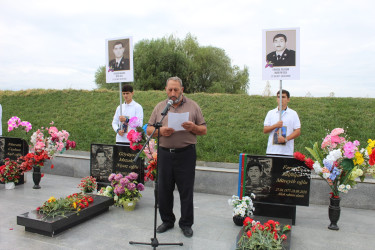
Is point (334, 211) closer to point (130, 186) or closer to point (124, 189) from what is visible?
point (130, 186)

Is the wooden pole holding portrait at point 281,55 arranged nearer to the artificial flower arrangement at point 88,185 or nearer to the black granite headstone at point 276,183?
the black granite headstone at point 276,183

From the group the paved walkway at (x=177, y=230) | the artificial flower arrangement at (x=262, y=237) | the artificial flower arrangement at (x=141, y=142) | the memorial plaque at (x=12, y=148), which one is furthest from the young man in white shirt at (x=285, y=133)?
A: the memorial plaque at (x=12, y=148)

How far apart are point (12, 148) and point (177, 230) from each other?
455 centimetres

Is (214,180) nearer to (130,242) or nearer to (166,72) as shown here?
(130,242)

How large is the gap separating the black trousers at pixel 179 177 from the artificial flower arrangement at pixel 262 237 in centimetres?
77

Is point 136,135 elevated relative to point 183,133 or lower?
lower

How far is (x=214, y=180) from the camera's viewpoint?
19.5 ft

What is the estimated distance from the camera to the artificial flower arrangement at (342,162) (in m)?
3.78

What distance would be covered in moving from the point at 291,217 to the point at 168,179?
1953 millimetres

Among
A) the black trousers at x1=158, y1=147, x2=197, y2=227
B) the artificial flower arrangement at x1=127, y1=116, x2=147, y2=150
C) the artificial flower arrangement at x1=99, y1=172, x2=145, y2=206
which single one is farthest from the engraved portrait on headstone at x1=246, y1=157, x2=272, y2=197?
the artificial flower arrangement at x1=99, y1=172, x2=145, y2=206

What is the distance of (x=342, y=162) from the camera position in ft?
12.7

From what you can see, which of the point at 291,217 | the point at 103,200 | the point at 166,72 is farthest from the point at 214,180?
the point at 166,72

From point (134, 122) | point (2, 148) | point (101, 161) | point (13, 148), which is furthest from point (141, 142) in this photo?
Answer: point (2, 148)

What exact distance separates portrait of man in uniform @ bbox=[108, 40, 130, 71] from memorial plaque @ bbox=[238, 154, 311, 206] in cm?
274
